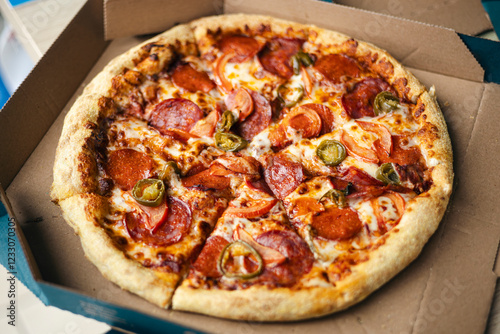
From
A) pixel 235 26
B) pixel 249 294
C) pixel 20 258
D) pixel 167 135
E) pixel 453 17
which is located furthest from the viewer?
pixel 453 17

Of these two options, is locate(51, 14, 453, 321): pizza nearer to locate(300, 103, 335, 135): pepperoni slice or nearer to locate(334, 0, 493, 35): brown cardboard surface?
locate(300, 103, 335, 135): pepperoni slice

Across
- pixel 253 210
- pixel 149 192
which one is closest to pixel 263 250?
pixel 253 210

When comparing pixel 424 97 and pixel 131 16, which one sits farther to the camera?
pixel 131 16

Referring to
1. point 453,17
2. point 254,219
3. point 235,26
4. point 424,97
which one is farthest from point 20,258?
point 453,17

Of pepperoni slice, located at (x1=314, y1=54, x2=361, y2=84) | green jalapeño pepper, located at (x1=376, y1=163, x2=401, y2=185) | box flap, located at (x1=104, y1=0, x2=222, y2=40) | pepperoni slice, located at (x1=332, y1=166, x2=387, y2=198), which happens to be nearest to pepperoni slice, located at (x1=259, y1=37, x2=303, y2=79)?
pepperoni slice, located at (x1=314, y1=54, x2=361, y2=84)

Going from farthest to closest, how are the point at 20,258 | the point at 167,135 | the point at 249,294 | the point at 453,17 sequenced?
the point at 453,17 < the point at 167,135 < the point at 20,258 < the point at 249,294

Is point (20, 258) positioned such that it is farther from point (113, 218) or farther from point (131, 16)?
point (131, 16)

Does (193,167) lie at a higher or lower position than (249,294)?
higher
